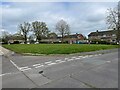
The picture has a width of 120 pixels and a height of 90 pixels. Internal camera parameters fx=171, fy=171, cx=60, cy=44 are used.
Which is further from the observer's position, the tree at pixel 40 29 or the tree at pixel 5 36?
the tree at pixel 5 36

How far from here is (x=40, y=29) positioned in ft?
293

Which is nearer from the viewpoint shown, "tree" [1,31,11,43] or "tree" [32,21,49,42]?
"tree" [32,21,49,42]

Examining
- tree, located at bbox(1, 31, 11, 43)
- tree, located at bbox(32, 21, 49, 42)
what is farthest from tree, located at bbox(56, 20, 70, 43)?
tree, located at bbox(1, 31, 11, 43)

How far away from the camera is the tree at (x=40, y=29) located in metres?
89.1

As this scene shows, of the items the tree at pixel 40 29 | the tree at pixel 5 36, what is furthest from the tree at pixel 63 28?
the tree at pixel 5 36

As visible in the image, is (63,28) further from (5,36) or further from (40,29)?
(5,36)

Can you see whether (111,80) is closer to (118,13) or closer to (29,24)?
(118,13)

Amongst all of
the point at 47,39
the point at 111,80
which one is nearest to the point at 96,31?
the point at 47,39

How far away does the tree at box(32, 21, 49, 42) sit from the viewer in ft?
292

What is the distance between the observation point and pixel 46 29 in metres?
90.6

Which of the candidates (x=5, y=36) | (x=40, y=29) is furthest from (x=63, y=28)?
(x=5, y=36)

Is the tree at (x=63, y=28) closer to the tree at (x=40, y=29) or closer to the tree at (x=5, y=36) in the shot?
the tree at (x=40, y=29)

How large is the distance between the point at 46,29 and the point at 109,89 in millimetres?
86031

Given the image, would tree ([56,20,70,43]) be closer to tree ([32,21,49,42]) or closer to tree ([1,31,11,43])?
tree ([32,21,49,42])
